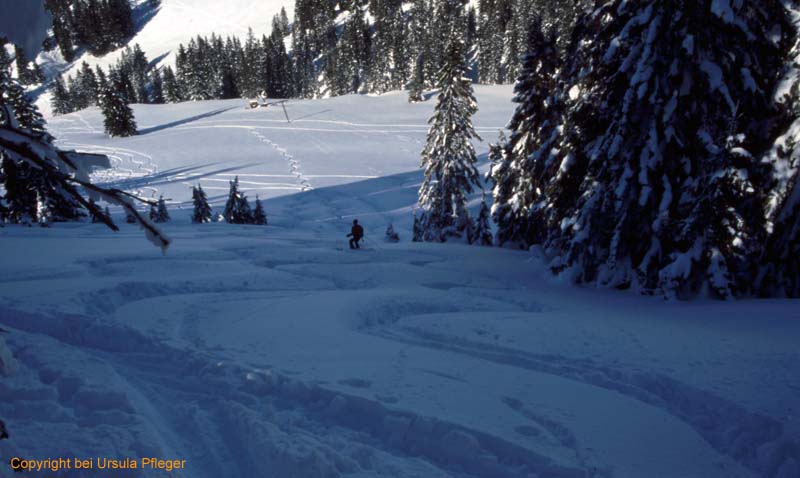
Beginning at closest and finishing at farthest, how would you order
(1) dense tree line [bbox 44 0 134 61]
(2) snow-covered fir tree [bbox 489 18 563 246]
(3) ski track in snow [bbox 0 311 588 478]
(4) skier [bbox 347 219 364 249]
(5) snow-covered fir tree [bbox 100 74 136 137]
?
(3) ski track in snow [bbox 0 311 588 478] → (2) snow-covered fir tree [bbox 489 18 563 246] → (4) skier [bbox 347 219 364 249] → (5) snow-covered fir tree [bbox 100 74 136 137] → (1) dense tree line [bbox 44 0 134 61]

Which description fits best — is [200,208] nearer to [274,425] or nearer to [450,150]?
[450,150]

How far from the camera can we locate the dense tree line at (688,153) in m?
9.72

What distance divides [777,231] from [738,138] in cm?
243

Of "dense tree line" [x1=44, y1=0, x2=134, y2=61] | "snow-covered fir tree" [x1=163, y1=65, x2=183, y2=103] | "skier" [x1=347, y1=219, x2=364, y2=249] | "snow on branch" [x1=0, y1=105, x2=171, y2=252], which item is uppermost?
"dense tree line" [x1=44, y1=0, x2=134, y2=61]

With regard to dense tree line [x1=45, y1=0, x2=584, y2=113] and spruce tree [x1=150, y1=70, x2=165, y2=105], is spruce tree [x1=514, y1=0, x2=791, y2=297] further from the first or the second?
spruce tree [x1=150, y1=70, x2=165, y2=105]

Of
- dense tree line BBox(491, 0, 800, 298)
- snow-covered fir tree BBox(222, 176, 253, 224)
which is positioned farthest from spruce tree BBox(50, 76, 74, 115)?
dense tree line BBox(491, 0, 800, 298)

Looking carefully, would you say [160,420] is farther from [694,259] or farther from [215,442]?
[694,259]

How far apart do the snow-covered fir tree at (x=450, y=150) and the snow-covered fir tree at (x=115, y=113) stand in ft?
225

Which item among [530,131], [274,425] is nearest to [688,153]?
[530,131]

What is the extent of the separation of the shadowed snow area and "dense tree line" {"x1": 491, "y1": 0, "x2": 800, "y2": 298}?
113cm

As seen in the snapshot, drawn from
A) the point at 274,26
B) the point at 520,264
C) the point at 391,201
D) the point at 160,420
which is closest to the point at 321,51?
the point at 274,26

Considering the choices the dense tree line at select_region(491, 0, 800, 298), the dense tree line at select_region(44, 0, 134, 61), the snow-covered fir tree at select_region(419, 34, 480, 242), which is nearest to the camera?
the dense tree line at select_region(491, 0, 800, 298)

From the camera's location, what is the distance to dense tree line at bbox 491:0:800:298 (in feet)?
31.9

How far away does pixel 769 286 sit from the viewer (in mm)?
10367
